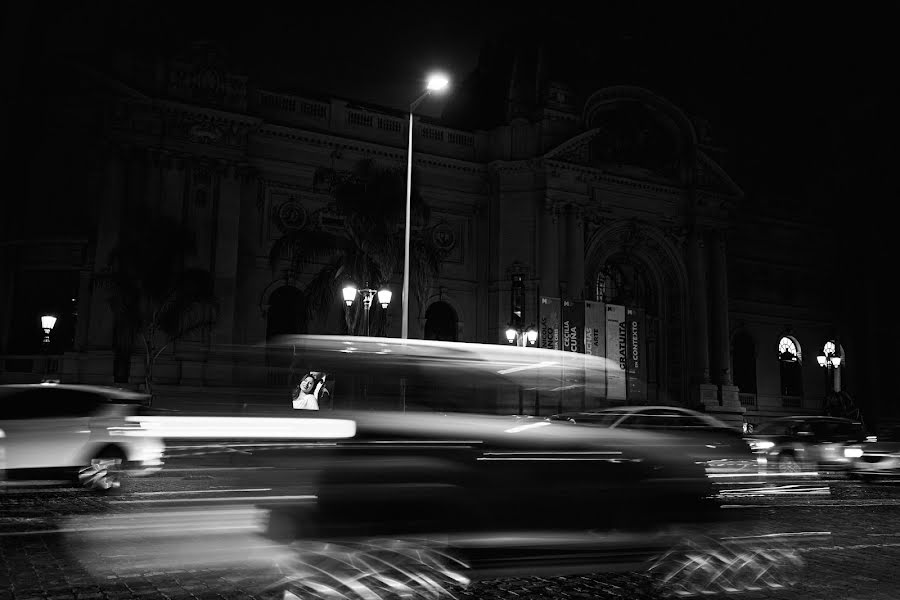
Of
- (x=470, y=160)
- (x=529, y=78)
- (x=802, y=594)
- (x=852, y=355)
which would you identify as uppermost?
(x=529, y=78)

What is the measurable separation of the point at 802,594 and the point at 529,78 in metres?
32.1

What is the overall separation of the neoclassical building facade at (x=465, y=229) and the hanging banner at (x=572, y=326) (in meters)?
0.77

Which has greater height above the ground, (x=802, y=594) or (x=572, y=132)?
(x=572, y=132)

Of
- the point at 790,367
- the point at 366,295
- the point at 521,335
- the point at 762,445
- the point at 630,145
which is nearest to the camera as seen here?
the point at 762,445

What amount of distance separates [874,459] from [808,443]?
178 centimetres

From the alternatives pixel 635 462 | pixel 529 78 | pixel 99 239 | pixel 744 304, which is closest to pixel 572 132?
pixel 529 78

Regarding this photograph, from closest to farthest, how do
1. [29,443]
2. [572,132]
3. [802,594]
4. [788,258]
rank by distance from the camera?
[802,594], [29,443], [572,132], [788,258]

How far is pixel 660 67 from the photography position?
4103cm

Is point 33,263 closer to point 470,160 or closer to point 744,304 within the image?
point 470,160

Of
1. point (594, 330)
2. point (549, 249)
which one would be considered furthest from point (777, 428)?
point (549, 249)

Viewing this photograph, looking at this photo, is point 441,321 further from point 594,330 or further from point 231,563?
point 231,563

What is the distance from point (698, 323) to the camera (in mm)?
37938

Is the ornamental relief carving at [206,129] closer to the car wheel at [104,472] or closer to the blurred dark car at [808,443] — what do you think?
the car wheel at [104,472]

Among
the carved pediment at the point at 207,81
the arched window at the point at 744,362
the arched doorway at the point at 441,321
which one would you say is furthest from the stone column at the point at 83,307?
the arched window at the point at 744,362
